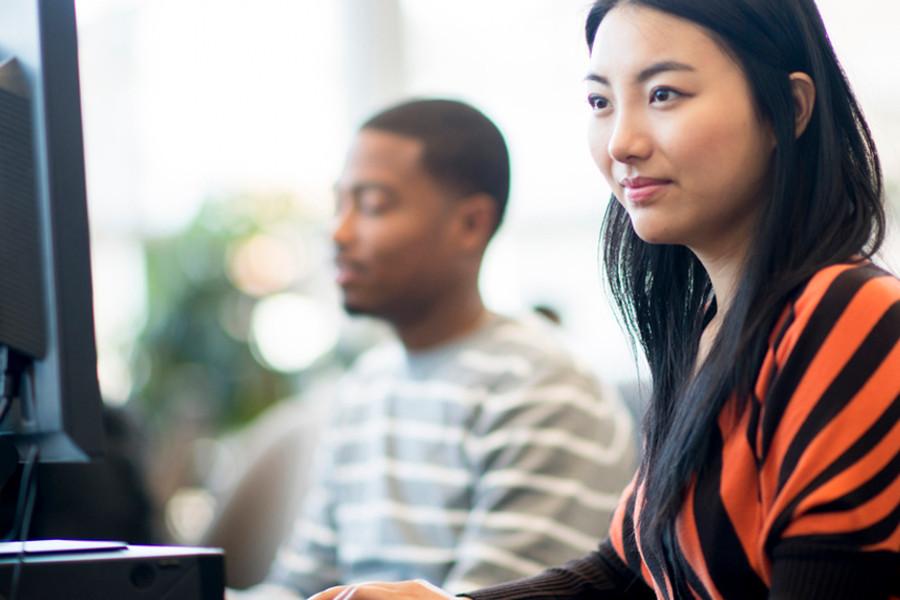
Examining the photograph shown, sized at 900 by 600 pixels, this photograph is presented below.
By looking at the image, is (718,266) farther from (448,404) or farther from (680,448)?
(448,404)

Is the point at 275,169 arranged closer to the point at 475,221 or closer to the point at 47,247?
the point at 475,221

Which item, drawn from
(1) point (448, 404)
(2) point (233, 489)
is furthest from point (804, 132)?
(2) point (233, 489)

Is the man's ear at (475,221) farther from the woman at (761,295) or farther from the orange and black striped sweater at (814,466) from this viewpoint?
the orange and black striped sweater at (814,466)

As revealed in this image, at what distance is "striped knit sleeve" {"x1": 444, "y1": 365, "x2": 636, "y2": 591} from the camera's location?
1.73 metres

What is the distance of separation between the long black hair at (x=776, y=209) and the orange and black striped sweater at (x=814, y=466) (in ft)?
0.05

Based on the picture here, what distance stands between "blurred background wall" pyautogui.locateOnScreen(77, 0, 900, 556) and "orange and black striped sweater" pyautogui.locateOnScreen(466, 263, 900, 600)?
9.33ft

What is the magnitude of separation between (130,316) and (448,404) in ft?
8.62

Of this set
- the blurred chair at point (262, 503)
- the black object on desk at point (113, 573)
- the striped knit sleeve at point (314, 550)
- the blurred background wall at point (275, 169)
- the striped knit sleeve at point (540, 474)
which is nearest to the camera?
the black object on desk at point (113, 573)

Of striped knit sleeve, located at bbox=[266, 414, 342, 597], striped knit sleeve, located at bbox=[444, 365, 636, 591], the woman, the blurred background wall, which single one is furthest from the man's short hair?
the blurred background wall

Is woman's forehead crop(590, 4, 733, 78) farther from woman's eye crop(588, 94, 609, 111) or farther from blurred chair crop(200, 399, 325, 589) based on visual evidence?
blurred chair crop(200, 399, 325, 589)

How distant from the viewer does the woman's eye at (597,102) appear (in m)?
1.03

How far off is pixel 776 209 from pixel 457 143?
1180mm

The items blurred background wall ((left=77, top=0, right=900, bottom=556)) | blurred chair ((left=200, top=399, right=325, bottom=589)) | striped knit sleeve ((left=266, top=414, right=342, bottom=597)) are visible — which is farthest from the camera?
blurred background wall ((left=77, top=0, right=900, bottom=556))

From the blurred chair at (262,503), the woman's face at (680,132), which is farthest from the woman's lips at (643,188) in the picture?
the blurred chair at (262,503)
